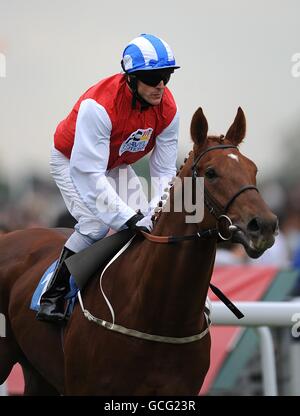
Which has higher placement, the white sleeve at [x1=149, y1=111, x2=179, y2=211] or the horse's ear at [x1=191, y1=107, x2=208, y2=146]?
the horse's ear at [x1=191, y1=107, x2=208, y2=146]

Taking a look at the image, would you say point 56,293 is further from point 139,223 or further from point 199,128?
point 199,128

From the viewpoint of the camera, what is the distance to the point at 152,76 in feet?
17.2

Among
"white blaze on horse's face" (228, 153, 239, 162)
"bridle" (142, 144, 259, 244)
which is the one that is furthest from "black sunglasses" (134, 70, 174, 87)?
"white blaze on horse's face" (228, 153, 239, 162)

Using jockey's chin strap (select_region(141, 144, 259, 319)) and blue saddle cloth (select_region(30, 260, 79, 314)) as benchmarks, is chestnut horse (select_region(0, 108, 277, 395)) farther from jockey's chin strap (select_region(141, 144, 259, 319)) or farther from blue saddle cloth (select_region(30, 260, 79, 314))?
blue saddle cloth (select_region(30, 260, 79, 314))

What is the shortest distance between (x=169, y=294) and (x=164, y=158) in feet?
3.74

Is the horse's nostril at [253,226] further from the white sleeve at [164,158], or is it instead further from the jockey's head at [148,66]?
the white sleeve at [164,158]

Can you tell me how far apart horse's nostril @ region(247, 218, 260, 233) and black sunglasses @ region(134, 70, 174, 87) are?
3.71ft

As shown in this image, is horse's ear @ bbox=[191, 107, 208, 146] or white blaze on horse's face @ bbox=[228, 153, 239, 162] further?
horse's ear @ bbox=[191, 107, 208, 146]

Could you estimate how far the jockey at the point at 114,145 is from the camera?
17.3 ft

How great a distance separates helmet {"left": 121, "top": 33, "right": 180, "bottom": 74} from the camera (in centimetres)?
521

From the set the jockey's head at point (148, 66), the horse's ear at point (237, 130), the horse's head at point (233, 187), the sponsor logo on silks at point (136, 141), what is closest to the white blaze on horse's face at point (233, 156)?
the horse's head at point (233, 187)

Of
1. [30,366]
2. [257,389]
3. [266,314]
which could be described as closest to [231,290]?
[257,389]

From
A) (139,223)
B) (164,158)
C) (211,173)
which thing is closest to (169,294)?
(139,223)

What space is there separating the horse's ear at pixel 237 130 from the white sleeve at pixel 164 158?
73cm
